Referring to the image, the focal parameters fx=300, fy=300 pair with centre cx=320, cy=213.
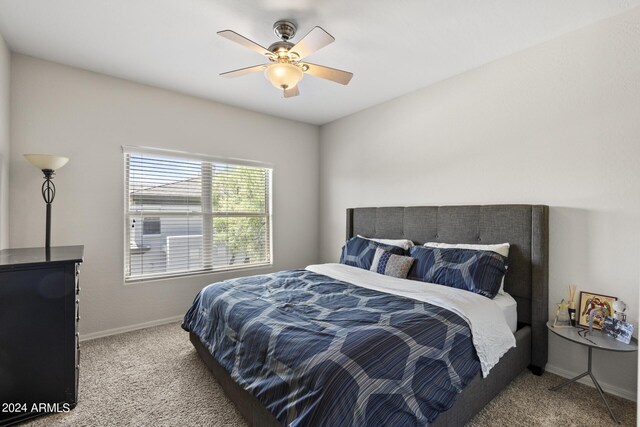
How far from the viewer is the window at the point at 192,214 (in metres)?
3.29

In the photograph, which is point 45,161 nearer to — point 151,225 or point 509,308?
point 151,225

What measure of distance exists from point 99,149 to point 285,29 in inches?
88.7

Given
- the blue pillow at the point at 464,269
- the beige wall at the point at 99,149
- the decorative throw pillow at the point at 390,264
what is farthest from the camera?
the decorative throw pillow at the point at 390,264

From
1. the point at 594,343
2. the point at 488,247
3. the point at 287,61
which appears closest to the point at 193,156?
the point at 287,61

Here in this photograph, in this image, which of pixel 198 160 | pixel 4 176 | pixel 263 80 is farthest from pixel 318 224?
pixel 4 176

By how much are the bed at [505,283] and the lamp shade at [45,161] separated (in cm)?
181

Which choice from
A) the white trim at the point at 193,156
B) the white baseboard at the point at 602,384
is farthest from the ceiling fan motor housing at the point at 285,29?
the white baseboard at the point at 602,384

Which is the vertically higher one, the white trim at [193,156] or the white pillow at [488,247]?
the white trim at [193,156]

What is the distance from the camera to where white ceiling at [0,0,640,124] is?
2047 mm

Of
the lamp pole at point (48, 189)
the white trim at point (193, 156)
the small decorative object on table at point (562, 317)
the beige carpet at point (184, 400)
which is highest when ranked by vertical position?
the white trim at point (193, 156)

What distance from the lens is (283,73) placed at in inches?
→ 83.5

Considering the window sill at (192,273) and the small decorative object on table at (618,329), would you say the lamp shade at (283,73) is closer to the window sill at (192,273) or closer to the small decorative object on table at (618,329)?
the window sill at (192,273)

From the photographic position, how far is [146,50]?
2.59 metres

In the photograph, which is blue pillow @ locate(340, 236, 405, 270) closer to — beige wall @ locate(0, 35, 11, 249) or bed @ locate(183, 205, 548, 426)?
bed @ locate(183, 205, 548, 426)
